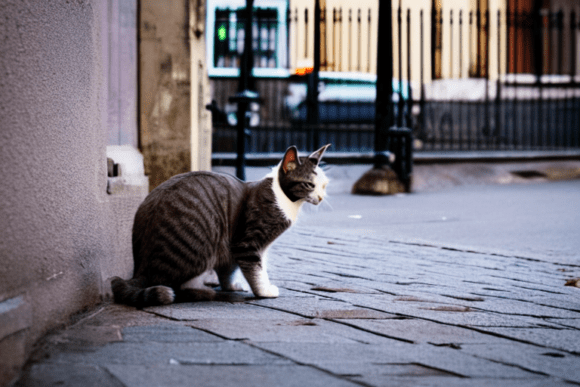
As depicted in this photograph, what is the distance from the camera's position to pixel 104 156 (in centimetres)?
350

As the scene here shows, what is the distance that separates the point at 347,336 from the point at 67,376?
3.38ft

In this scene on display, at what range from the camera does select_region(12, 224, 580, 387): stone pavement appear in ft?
7.15

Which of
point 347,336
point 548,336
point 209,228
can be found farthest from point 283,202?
point 548,336

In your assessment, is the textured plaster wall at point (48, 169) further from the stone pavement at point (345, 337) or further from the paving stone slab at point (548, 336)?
the paving stone slab at point (548, 336)

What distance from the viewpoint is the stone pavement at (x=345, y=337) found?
7.15 feet

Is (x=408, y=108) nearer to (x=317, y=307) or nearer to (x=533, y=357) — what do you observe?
(x=317, y=307)

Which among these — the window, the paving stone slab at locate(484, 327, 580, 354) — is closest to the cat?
the paving stone slab at locate(484, 327, 580, 354)

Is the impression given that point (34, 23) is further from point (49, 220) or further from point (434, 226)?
point (434, 226)

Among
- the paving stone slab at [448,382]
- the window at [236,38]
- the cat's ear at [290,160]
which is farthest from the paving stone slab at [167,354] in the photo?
the window at [236,38]

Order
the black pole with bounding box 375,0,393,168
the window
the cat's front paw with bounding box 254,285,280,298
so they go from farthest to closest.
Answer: the window
the black pole with bounding box 375,0,393,168
the cat's front paw with bounding box 254,285,280,298

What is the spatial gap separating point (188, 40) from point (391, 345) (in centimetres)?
334

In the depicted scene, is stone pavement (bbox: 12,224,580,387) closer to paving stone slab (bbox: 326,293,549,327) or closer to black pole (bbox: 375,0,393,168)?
paving stone slab (bbox: 326,293,549,327)

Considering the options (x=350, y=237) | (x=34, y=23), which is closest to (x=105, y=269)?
(x=34, y=23)

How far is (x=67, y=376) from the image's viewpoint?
2.12 m
